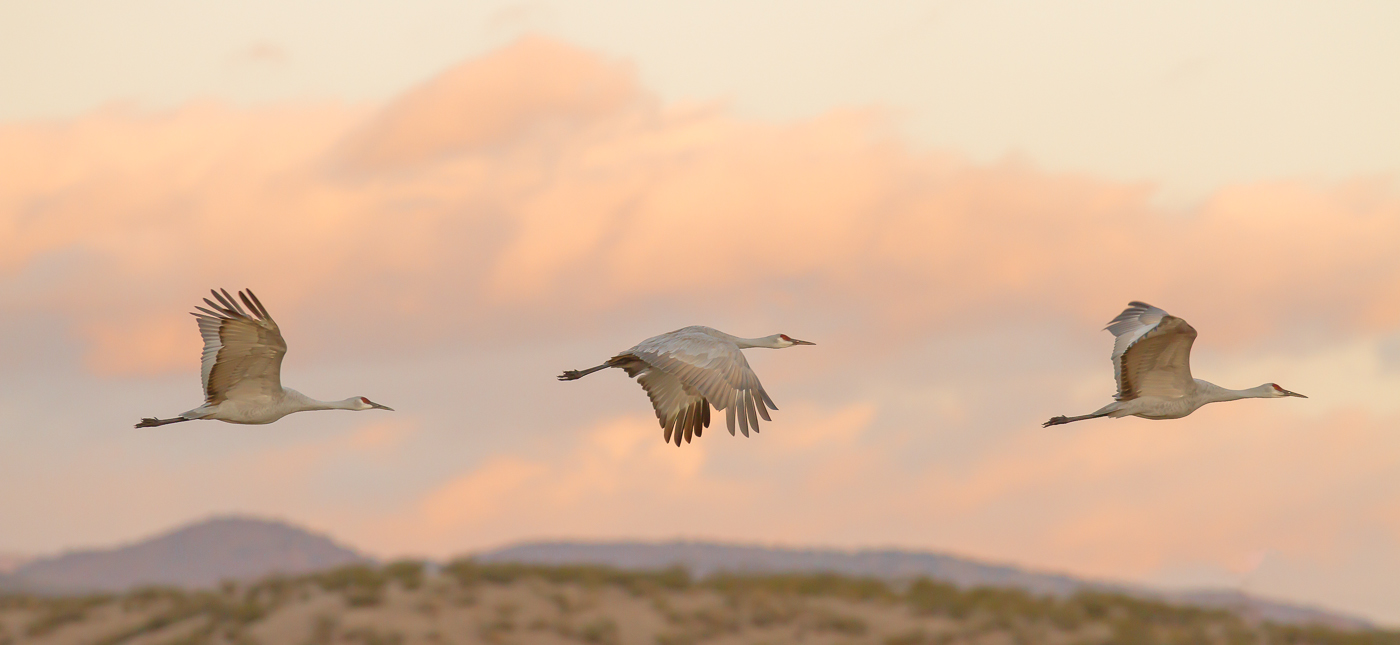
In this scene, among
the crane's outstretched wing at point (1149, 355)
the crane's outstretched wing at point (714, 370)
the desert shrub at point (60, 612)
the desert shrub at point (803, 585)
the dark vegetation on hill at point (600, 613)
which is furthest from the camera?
the desert shrub at point (803, 585)

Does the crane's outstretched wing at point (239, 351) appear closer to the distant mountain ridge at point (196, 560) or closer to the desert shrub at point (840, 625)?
the desert shrub at point (840, 625)

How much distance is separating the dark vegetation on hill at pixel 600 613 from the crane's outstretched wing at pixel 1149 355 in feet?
53.2

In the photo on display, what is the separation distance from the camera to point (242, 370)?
18406 millimetres

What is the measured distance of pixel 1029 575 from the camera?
145 m

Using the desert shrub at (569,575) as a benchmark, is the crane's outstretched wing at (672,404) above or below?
above

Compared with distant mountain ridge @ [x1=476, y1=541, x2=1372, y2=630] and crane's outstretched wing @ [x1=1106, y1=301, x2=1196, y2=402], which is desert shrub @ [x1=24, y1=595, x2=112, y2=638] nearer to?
crane's outstretched wing @ [x1=1106, y1=301, x2=1196, y2=402]

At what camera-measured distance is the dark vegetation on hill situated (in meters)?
33.5

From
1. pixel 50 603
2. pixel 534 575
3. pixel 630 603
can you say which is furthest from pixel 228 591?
pixel 630 603

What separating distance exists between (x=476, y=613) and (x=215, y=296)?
1820 centimetres

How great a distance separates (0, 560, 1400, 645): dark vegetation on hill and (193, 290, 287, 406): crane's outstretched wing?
15112 mm

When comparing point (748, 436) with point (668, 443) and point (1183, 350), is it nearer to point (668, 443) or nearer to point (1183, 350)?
point (668, 443)

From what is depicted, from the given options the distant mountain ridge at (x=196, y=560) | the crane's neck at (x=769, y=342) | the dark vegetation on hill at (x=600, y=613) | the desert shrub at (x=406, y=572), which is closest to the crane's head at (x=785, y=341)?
the crane's neck at (x=769, y=342)

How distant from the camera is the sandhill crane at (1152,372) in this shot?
18.1 m

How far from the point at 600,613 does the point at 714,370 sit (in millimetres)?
18802
